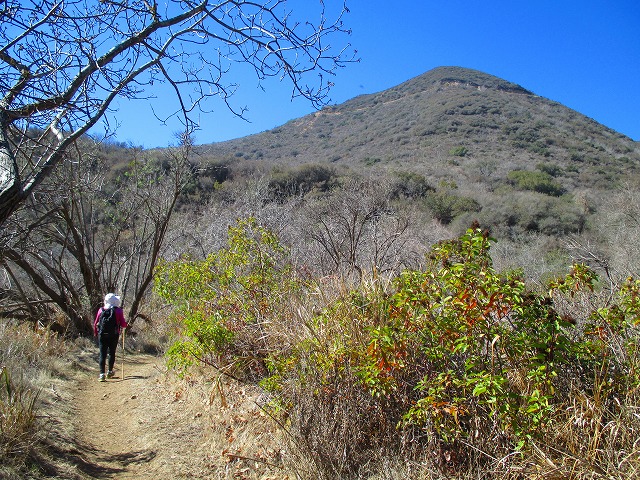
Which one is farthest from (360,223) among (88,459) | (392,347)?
(392,347)

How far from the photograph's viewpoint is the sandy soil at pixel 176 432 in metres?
4.94

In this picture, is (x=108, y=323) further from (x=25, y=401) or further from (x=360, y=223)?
(x=360, y=223)

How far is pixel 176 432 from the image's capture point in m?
5.86

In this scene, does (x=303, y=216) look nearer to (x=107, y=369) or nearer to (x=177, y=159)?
(x=177, y=159)

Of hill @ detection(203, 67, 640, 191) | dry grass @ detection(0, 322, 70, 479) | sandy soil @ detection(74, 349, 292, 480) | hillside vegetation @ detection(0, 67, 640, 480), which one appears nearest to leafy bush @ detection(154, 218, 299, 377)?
hillside vegetation @ detection(0, 67, 640, 480)

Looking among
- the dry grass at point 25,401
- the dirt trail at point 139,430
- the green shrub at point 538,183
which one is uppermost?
the green shrub at point 538,183

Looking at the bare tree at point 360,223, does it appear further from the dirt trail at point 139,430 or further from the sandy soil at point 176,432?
the sandy soil at point 176,432

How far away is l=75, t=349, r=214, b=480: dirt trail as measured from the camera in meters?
5.02

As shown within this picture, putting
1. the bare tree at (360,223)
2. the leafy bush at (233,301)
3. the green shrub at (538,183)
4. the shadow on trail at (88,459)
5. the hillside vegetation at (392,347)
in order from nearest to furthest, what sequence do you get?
the hillside vegetation at (392,347) → the shadow on trail at (88,459) → the leafy bush at (233,301) → the bare tree at (360,223) → the green shrub at (538,183)

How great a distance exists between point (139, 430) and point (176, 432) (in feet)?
1.90

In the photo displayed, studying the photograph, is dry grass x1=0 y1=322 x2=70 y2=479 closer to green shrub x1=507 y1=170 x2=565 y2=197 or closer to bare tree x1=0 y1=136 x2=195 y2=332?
bare tree x1=0 y1=136 x2=195 y2=332

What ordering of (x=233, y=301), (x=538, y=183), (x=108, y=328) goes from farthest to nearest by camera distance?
(x=538, y=183), (x=108, y=328), (x=233, y=301)

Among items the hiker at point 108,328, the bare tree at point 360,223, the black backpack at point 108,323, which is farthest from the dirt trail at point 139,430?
the bare tree at point 360,223

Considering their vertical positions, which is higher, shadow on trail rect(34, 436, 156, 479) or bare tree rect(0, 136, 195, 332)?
bare tree rect(0, 136, 195, 332)
